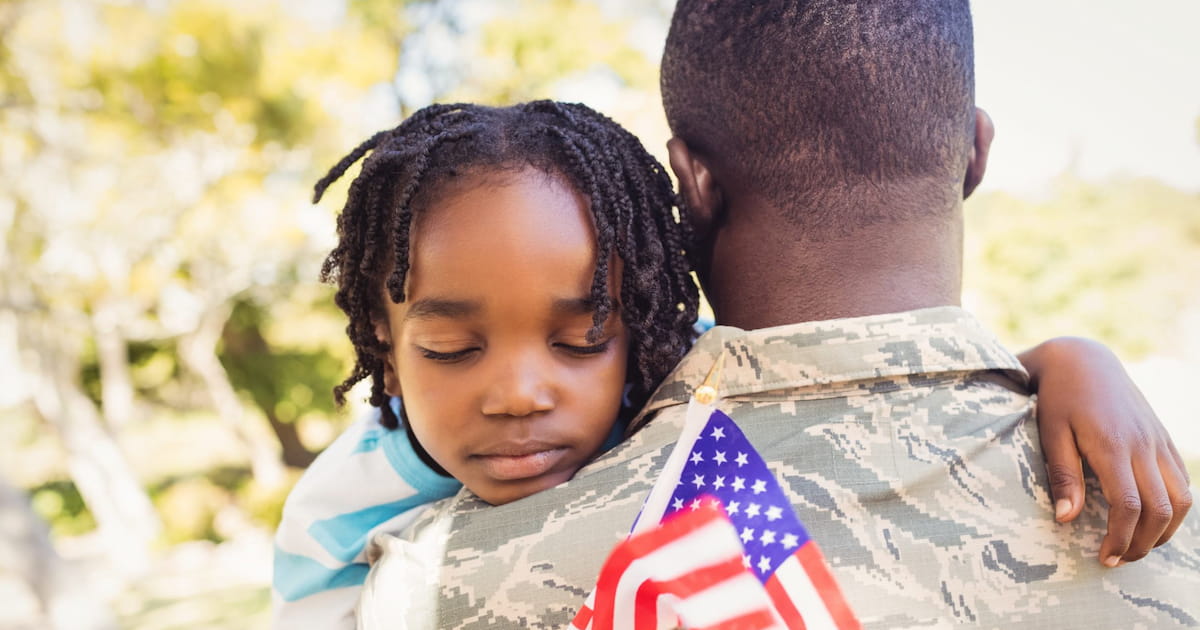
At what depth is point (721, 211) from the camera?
184 cm

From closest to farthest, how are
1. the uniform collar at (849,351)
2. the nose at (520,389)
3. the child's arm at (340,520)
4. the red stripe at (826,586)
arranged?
the red stripe at (826,586) < the uniform collar at (849,351) < the nose at (520,389) < the child's arm at (340,520)

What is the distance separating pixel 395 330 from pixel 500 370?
0.36m

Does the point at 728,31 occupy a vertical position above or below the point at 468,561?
above

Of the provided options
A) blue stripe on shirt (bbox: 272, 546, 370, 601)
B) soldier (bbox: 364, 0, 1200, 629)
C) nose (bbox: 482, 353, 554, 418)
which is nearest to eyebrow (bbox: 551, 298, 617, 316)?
nose (bbox: 482, 353, 554, 418)

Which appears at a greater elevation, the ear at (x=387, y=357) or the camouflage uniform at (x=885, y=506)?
the ear at (x=387, y=357)

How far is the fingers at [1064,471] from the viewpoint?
137cm

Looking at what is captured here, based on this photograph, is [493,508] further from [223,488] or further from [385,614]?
[223,488]

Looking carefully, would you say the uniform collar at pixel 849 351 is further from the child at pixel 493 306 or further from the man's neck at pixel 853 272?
the child at pixel 493 306

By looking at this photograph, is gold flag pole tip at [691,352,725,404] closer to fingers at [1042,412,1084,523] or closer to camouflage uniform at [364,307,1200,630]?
camouflage uniform at [364,307,1200,630]

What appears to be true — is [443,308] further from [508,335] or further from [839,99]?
[839,99]

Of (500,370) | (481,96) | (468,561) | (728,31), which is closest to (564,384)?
(500,370)

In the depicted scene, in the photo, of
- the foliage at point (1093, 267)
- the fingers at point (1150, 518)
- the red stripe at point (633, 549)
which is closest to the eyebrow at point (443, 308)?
the red stripe at point (633, 549)

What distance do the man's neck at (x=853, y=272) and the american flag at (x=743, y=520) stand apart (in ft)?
1.06

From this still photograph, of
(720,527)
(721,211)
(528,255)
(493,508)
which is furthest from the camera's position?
(721,211)
